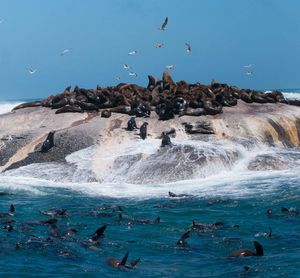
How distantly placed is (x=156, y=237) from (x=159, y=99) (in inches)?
498

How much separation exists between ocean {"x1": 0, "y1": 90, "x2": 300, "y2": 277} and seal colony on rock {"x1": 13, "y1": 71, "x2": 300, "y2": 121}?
2.98 meters

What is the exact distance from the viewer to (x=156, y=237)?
42.4ft

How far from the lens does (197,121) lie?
23.4 meters

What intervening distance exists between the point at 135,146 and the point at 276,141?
222 inches

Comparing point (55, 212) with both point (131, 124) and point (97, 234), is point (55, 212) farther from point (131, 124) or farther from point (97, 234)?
point (131, 124)

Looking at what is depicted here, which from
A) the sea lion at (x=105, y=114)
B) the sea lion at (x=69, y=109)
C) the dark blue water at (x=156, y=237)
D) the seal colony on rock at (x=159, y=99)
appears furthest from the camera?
the sea lion at (x=69, y=109)

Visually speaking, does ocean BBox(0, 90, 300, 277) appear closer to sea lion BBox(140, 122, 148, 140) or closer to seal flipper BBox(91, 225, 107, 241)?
seal flipper BBox(91, 225, 107, 241)

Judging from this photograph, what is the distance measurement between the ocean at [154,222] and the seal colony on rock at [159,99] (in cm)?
298

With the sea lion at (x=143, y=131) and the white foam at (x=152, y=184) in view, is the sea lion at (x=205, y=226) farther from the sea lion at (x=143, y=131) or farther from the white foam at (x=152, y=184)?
the sea lion at (x=143, y=131)

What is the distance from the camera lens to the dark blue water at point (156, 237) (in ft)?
34.5

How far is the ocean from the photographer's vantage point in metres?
10.7

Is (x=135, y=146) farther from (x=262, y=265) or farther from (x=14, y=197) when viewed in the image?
(x=262, y=265)

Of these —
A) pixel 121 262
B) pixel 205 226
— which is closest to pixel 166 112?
pixel 205 226

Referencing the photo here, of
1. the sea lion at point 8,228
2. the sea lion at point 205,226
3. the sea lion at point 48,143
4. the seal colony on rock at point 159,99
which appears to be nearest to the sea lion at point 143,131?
the seal colony on rock at point 159,99
